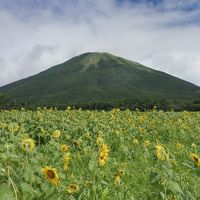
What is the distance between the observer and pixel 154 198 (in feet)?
19.0

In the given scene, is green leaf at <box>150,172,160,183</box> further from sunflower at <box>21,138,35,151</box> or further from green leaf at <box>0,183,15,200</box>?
green leaf at <box>0,183,15,200</box>

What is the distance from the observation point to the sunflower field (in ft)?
14.4

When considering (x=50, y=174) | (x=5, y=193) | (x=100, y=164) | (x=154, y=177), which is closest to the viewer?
(x=5, y=193)

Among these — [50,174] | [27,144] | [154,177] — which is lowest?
[154,177]

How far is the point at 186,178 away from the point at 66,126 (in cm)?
562

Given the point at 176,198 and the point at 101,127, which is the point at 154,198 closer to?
the point at 176,198

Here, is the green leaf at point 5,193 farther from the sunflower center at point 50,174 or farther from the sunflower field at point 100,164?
the sunflower center at point 50,174

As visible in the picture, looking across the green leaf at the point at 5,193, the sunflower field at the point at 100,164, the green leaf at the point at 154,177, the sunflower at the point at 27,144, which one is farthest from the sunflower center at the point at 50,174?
the green leaf at the point at 5,193

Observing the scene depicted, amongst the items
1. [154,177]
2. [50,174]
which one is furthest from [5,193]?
[154,177]

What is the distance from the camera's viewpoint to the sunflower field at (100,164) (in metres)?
4.38

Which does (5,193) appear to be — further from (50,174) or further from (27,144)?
(27,144)

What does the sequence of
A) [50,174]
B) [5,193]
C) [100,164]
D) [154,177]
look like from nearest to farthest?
A: [5,193]
[50,174]
[154,177]
[100,164]

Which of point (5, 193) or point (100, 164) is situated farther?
point (100, 164)

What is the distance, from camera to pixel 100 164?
5.73 metres
